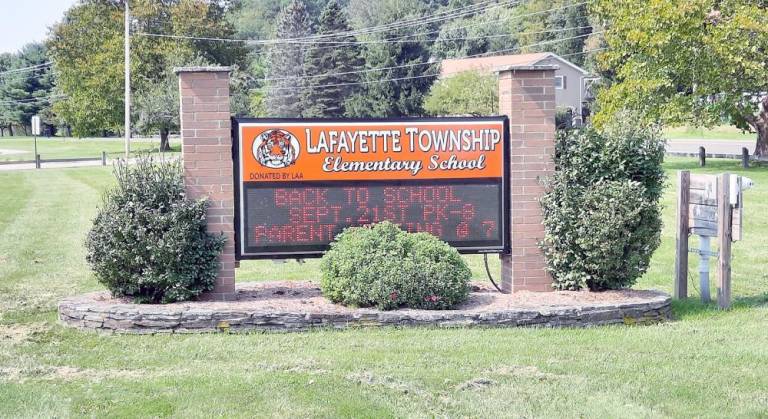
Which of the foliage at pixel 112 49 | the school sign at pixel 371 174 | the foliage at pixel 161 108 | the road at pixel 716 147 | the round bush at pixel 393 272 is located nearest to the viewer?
the round bush at pixel 393 272

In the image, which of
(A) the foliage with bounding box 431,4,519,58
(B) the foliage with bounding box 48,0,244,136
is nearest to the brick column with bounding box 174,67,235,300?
(B) the foliage with bounding box 48,0,244,136

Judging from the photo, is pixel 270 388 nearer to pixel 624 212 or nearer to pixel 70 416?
pixel 70 416

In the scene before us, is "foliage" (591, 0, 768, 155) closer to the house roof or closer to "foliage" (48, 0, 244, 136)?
"foliage" (48, 0, 244, 136)

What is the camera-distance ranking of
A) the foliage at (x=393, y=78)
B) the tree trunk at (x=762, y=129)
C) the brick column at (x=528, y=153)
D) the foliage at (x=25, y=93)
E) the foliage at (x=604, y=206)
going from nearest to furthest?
the foliage at (x=604, y=206) < the brick column at (x=528, y=153) < the tree trunk at (x=762, y=129) < the foliage at (x=393, y=78) < the foliage at (x=25, y=93)

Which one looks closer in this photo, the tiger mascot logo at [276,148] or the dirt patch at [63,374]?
the dirt patch at [63,374]

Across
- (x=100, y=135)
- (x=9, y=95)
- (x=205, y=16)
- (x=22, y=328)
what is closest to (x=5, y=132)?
(x=9, y=95)

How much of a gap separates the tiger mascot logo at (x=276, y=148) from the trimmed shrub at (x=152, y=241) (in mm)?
742

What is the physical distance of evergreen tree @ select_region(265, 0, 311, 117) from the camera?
74.6 m

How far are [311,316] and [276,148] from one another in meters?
1.87

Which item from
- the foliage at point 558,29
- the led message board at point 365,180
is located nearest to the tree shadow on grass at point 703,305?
the led message board at point 365,180

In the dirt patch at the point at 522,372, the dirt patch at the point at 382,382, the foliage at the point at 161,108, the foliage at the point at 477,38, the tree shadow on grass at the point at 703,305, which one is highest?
the foliage at the point at 477,38

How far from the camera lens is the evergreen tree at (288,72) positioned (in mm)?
74625

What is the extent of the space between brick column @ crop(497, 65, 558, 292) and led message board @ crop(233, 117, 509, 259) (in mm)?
114

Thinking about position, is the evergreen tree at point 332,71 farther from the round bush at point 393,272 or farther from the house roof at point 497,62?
the round bush at point 393,272
